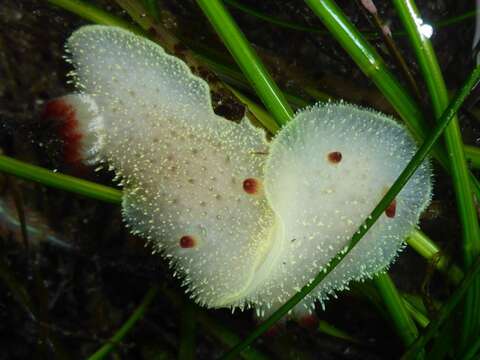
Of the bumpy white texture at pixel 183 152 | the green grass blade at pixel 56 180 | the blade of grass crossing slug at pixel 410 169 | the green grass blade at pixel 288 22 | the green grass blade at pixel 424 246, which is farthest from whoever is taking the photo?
the green grass blade at pixel 288 22

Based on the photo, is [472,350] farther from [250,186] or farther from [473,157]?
[250,186]

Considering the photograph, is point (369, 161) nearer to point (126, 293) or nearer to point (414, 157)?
point (414, 157)

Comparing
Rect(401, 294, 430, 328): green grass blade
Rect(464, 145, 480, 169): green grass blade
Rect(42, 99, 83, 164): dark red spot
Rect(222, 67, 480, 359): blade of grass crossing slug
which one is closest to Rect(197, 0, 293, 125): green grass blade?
Rect(222, 67, 480, 359): blade of grass crossing slug

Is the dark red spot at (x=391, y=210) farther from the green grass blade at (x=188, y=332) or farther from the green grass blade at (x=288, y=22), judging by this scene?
the green grass blade at (x=188, y=332)

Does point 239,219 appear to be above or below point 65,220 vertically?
above

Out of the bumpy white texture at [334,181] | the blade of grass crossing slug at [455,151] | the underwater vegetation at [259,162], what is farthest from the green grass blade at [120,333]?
the blade of grass crossing slug at [455,151]

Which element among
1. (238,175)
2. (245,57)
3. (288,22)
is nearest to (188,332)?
(238,175)

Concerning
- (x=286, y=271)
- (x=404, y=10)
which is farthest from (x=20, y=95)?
(x=404, y=10)
